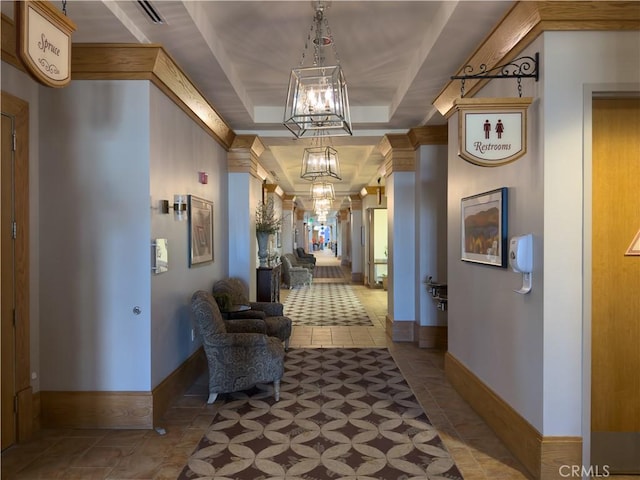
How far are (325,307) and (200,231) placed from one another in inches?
195

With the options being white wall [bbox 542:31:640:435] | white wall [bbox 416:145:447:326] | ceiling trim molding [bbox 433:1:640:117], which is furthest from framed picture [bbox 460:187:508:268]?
white wall [bbox 416:145:447:326]

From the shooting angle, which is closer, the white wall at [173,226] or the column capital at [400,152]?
the white wall at [173,226]

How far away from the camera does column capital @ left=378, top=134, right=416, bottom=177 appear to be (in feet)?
19.7

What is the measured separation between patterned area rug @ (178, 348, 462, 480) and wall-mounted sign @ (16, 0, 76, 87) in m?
2.39

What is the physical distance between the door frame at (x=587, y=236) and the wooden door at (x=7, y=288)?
379 centimetres

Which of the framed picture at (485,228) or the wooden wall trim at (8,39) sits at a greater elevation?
the wooden wall trim at (8,39)

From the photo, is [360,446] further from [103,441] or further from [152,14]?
[152,14]

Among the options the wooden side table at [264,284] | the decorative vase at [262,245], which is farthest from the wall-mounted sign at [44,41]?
the decorative vase at [262,245]

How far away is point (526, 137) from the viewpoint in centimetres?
Answer: 261

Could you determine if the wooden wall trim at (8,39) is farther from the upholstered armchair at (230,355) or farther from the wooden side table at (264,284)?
the wooden side table at (264,284)

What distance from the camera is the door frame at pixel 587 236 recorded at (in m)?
2.54

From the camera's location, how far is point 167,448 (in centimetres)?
303

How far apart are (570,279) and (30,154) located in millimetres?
3861
